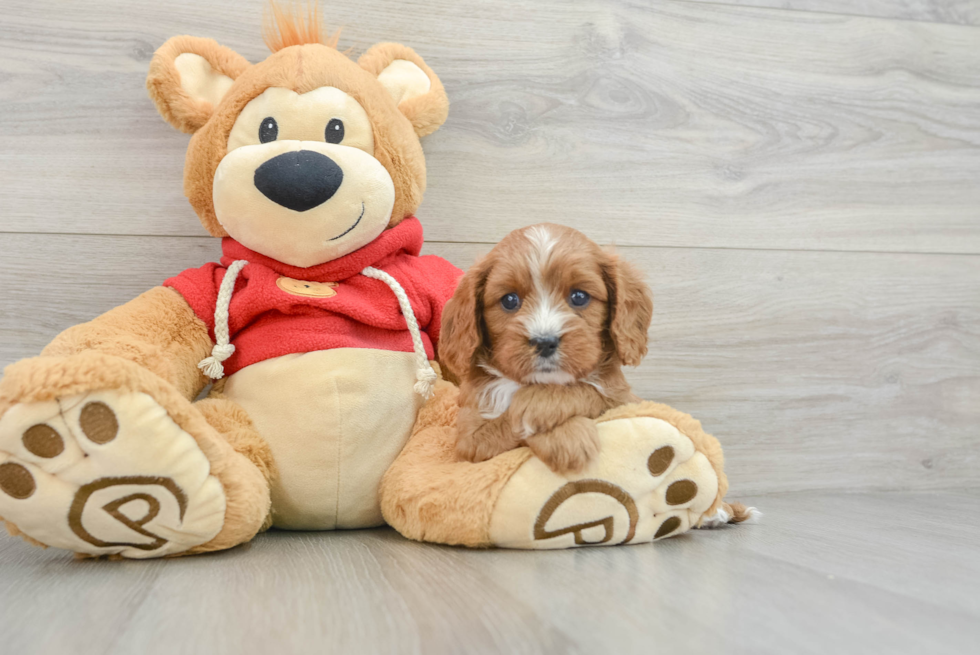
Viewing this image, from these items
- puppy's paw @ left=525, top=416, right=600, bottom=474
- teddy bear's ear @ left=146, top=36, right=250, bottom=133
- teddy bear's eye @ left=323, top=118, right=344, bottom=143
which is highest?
teddy bear's ear @ left=146, top=36, right=250, bottom=133

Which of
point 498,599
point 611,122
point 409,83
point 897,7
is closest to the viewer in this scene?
point 498,599

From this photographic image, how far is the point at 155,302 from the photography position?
1155mm

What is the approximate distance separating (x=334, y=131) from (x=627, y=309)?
54 cm

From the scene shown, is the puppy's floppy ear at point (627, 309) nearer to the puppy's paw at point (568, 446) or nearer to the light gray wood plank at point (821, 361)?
the puppy's paw at point (568, 446)

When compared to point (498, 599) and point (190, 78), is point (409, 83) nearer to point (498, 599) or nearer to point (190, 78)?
point (190, 78)

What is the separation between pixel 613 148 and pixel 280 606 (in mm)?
1142

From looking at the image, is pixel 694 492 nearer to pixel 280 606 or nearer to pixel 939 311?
pixel 280 606

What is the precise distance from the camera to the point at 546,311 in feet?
3.20

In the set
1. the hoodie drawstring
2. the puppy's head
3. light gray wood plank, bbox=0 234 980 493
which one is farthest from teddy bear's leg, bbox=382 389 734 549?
light gray wood plank, bbox=0 234 980 493

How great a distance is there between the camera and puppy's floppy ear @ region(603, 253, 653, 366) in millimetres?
1013

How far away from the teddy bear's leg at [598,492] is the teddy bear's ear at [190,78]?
0.73 m

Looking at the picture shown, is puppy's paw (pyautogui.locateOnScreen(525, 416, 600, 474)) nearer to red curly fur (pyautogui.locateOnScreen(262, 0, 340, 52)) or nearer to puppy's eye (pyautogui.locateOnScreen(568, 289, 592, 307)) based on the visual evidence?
puppy's eye (pyautogui.locateOnScreen(568, 289, 592, 307))

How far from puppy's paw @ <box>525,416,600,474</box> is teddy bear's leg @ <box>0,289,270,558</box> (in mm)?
401

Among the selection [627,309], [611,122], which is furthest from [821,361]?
[627,309]
